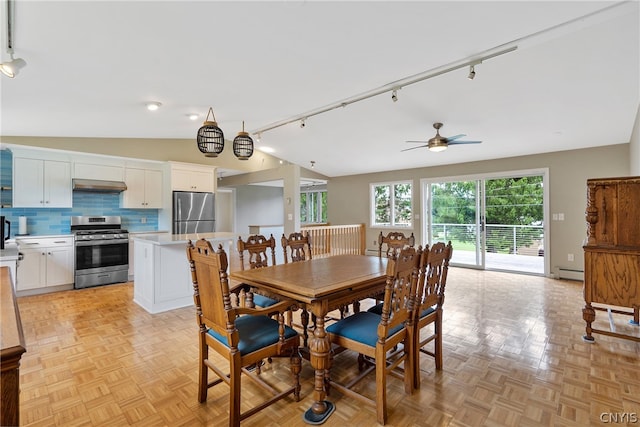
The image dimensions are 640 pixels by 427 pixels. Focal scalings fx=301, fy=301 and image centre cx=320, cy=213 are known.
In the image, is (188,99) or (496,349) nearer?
(496,349)

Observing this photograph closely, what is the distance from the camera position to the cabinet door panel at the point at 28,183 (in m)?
4.38

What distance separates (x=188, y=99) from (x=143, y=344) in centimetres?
268

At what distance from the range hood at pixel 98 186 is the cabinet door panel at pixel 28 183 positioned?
1.42 ft

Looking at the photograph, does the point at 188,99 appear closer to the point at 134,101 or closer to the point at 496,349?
the point at 134,101

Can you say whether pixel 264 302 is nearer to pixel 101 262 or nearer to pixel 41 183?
pixel 101 262

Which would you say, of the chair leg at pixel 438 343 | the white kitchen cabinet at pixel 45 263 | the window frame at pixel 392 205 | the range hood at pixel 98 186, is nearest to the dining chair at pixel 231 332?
the chair leg at pixel 438 343

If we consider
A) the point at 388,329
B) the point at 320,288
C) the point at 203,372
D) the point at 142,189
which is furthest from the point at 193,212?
the point at 388,329

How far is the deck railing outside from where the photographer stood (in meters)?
6.51

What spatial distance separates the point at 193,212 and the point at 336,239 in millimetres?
3143

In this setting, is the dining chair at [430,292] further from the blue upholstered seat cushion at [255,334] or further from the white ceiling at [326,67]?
the white ceiling at [326,67]

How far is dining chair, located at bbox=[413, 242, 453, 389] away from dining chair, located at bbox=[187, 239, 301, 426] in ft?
2.70

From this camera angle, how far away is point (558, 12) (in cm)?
211

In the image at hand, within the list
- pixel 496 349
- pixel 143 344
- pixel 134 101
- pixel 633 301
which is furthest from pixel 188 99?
pixel 633 301

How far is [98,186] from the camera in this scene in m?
4.96
